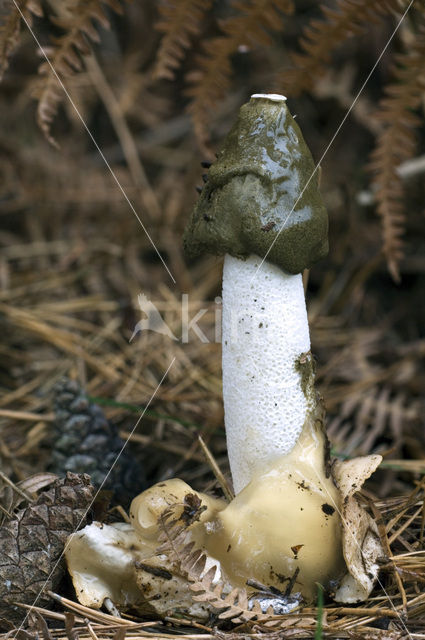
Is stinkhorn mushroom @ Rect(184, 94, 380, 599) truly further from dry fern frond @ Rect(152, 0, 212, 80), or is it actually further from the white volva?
dry fern frond @ Rect(152, 0, 212, 80)

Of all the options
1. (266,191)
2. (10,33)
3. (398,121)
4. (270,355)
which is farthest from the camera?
(398,121)

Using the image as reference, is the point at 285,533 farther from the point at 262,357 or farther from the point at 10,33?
the point at 10,33

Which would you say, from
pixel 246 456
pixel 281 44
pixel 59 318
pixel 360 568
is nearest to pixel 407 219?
pixel 281 44

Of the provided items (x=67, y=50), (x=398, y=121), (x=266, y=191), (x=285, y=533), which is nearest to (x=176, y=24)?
(x=67, y=50)

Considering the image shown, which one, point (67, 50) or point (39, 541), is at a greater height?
point (67, 50)

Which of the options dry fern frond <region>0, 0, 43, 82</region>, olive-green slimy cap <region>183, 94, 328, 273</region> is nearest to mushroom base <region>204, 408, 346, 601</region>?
olive-green slimy cap <region>183, 94, 328, 273</region>

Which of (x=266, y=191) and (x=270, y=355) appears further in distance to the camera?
(x=270, y=355)

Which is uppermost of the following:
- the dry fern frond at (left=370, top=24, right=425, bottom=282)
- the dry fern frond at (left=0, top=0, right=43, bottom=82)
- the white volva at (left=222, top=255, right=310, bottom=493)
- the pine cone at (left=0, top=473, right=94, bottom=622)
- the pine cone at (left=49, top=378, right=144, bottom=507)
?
the dry fern frond at (left=0, top=0, right=43, bottom=82)
